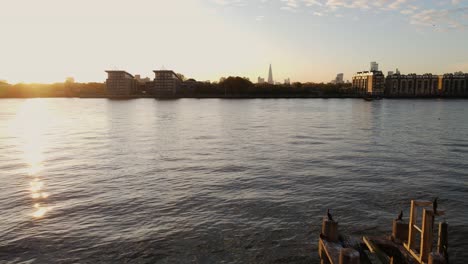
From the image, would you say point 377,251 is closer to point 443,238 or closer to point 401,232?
point 401,232

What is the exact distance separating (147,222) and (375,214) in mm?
11539

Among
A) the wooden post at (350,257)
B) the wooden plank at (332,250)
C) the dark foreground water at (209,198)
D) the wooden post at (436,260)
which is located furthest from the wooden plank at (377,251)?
the wooden post at (350,257)

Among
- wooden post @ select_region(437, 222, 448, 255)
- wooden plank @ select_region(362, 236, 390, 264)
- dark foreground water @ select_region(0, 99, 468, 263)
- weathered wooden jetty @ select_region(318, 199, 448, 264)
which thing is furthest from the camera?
dark foreground water @ select_region(0, 99, 468, 263)

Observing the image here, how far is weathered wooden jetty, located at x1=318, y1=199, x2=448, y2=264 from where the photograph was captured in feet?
35.3

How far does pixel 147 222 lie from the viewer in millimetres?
18594

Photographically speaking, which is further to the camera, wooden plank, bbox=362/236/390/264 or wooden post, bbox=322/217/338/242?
wooden plank, bbox=362/236/390/264

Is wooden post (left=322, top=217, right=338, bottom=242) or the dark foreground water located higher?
wooden post (left=322, top=217, right=338, bottom=242)

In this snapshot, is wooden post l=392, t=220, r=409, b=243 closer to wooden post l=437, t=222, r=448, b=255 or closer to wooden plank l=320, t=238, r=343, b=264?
wooden post l=437, t=222, r=448, b=255

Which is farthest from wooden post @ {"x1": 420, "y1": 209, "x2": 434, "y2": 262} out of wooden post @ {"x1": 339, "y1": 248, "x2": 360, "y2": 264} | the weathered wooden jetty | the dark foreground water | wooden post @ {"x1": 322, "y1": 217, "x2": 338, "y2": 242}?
the dark foreground water

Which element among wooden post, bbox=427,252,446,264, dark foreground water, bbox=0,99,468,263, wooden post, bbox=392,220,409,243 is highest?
wooden post, bbox=427,252,446,264

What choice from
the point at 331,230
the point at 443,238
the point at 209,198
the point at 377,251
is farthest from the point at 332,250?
the point at 209,198

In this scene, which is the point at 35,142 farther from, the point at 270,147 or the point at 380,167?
the point at 380,167

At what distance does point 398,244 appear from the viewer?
13102 millimetres

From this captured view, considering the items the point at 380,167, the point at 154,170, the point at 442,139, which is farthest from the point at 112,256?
the point at 442,139
